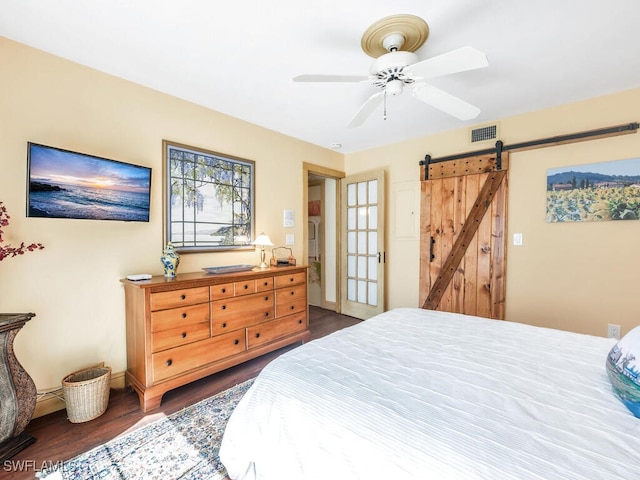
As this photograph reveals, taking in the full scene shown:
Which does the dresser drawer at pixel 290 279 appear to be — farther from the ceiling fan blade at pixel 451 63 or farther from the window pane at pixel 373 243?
the ceiling fan blade at pixel 451 63

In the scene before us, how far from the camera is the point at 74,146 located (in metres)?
2.09

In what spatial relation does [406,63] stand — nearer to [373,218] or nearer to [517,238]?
[517,238]

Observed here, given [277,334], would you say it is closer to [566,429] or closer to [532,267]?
[566,429]

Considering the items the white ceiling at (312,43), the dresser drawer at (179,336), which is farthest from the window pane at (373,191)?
the dresser drawer at (179,336)

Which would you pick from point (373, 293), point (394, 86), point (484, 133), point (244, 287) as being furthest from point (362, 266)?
point (394, 86)

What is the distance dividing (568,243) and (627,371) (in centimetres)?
223

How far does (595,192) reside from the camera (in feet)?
8.44

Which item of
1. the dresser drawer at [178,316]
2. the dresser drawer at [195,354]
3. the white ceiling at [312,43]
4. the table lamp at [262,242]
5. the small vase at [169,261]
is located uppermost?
the white ceiling at [312,43]

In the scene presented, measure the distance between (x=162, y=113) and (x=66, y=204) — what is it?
1089 mm

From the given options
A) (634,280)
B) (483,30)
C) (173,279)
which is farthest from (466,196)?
(173,279)

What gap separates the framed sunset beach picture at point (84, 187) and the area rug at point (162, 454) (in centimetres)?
152

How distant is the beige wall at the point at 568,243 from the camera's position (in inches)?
97.3

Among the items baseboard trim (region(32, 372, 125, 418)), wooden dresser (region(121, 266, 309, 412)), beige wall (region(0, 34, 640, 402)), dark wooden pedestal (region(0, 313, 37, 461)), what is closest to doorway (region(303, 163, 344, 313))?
beige wall (region(0, 34, 640, 402))

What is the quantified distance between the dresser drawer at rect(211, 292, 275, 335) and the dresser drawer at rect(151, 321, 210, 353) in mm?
94
